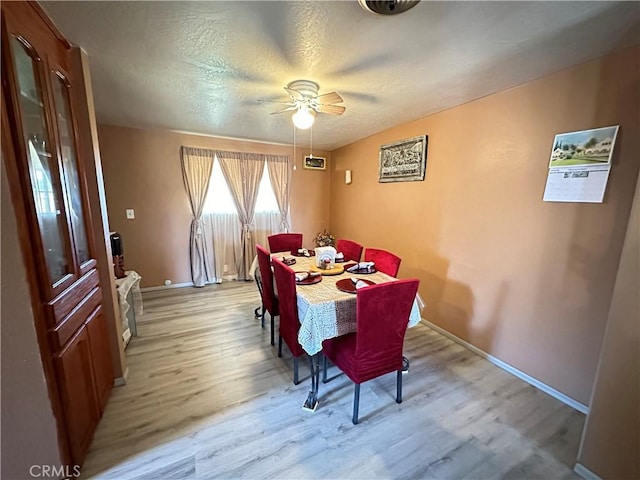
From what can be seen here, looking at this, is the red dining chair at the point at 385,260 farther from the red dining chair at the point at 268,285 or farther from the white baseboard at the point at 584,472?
the white baseboard at the point at 584,472

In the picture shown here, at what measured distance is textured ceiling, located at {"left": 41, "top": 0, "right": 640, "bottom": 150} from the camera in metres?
1.31

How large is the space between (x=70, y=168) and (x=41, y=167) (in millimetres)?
339

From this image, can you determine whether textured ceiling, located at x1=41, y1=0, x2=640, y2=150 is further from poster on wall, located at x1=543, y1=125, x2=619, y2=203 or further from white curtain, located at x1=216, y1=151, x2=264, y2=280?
white curtain, located at x1=216, y1=151, x2=264, y2=280

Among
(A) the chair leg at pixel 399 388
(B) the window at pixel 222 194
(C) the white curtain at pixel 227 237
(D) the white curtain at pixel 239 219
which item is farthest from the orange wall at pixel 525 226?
(C) the white curtain at pixel 227 237

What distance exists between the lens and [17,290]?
3.42 ft

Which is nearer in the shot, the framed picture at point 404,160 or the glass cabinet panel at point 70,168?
the glass cabinet panel at point 70,168

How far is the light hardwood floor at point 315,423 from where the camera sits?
4.71 ft

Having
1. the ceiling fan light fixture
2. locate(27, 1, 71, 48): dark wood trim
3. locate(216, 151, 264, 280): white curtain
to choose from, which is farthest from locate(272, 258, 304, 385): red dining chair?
locate(216, 151, 264, 280): white curtain

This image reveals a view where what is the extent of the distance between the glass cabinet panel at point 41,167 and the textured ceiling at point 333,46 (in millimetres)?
402

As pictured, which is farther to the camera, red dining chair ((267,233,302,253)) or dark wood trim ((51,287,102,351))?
red dining chair ((267,233,302,253))

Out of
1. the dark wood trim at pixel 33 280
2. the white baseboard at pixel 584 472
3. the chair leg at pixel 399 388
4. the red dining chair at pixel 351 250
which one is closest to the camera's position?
the dark wood trim at pixel 33 280

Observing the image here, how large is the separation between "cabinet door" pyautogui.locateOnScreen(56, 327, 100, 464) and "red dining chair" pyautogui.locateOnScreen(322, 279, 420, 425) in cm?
147

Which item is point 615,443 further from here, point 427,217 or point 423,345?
point 427,217

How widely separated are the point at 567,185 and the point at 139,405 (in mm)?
3431
